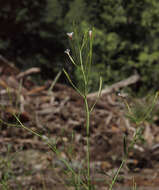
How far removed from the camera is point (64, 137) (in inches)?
96.0

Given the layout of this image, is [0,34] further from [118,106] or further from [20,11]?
[118,106]

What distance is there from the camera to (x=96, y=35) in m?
5.84

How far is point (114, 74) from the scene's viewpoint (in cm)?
595

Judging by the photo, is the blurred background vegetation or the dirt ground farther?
the blurred background vegetation

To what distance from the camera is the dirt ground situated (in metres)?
2.01

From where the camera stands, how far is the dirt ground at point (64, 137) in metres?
2.01

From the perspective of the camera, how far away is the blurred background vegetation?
18.6ft

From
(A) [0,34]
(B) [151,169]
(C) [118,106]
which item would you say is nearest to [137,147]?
(B) [151,169]

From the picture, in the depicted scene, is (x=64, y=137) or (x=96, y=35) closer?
(x=64, y=137)

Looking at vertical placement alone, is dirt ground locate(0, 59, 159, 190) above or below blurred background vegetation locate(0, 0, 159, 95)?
below

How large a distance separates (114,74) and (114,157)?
3623 mm

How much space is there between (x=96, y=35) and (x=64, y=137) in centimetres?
370

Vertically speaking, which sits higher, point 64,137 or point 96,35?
point 96,35

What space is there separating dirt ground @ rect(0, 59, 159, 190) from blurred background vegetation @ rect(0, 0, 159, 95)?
99 cm
